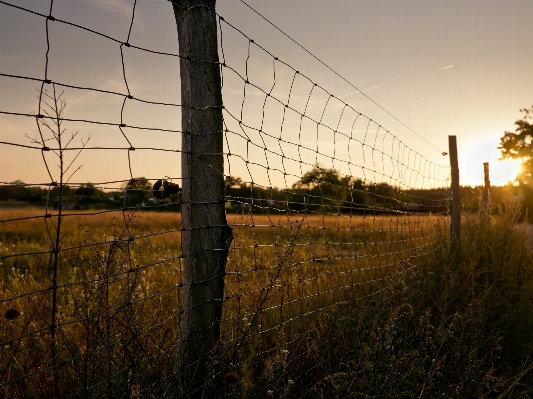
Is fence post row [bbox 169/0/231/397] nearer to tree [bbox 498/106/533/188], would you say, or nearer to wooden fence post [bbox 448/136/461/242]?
wooden fence post [bbox 448/136/461/242]

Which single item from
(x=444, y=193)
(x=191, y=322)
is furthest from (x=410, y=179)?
(x=191, y=322)

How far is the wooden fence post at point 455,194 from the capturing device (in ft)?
26.2

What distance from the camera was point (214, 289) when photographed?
2623mm

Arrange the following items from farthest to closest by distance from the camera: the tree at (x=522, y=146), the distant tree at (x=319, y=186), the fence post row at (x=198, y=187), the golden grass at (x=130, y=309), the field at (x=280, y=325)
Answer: the tree at (x=522, y=146), the distant tree at (x=319, y=186), the fence post row at (x=198, y=187), the field at (x=280, y=325), the golden grass at (x=130, y=309)

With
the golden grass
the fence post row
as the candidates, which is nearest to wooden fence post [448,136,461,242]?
the golden grass

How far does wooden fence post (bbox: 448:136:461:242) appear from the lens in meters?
7.99

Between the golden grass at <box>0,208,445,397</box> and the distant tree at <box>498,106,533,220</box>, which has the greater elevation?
the distant tree at <box>498,106,533,220</box>

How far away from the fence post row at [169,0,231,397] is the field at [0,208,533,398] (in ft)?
0.42

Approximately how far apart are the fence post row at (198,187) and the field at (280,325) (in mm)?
128

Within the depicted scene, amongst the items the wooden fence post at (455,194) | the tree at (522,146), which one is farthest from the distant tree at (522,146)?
the wooden fence post at (455,194)

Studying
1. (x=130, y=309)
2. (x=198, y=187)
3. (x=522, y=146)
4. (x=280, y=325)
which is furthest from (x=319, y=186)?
(x=522, y=146)

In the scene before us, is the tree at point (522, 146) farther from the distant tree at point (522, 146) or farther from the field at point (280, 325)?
the field at point (280, 325)

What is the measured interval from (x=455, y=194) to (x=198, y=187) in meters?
6.49

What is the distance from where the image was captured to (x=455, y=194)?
8.12 meters
